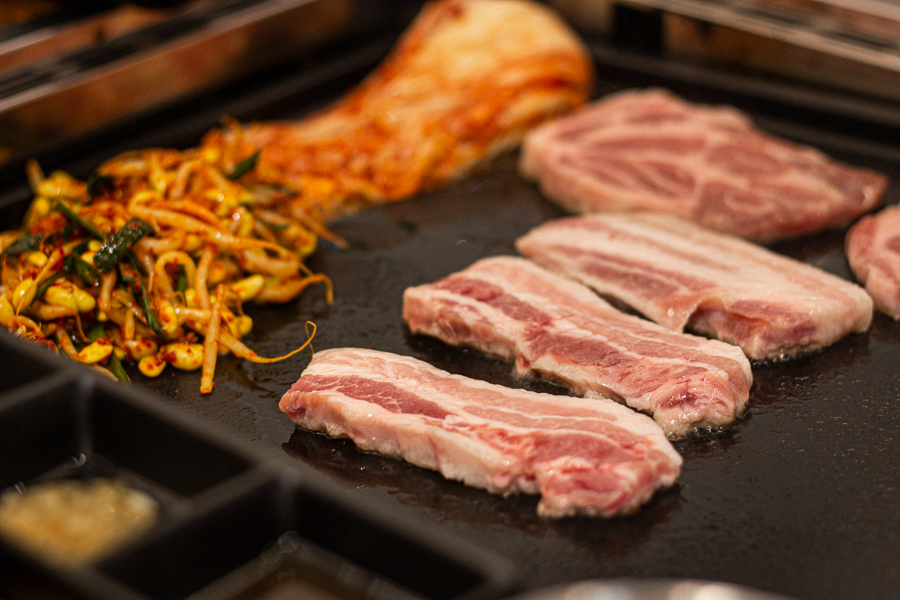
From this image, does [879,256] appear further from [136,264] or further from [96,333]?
[96,333]

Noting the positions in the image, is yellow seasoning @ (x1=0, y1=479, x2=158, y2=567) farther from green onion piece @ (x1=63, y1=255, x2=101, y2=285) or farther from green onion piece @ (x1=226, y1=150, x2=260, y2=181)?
green onion piece @ (x1=226, y1=150, x2=260, y2=181)

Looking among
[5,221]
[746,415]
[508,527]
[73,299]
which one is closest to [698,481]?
[746,415]

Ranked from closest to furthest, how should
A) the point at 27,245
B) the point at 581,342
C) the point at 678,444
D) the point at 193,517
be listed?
1. the point at 193,517
2. the point at 678,444
3. the point at 581,342
4. the point at 27,245

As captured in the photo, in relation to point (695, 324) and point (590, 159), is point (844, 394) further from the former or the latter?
point (590, 159)

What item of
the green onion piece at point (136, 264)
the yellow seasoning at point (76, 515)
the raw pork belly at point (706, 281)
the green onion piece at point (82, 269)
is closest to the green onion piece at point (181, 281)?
the green onion piece at point (136, 264)

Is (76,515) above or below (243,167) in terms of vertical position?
below

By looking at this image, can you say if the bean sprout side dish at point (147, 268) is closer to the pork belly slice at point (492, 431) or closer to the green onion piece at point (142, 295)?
the green onion piece at point (142, 295)

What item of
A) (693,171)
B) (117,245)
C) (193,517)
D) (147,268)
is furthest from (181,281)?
(693,171)
